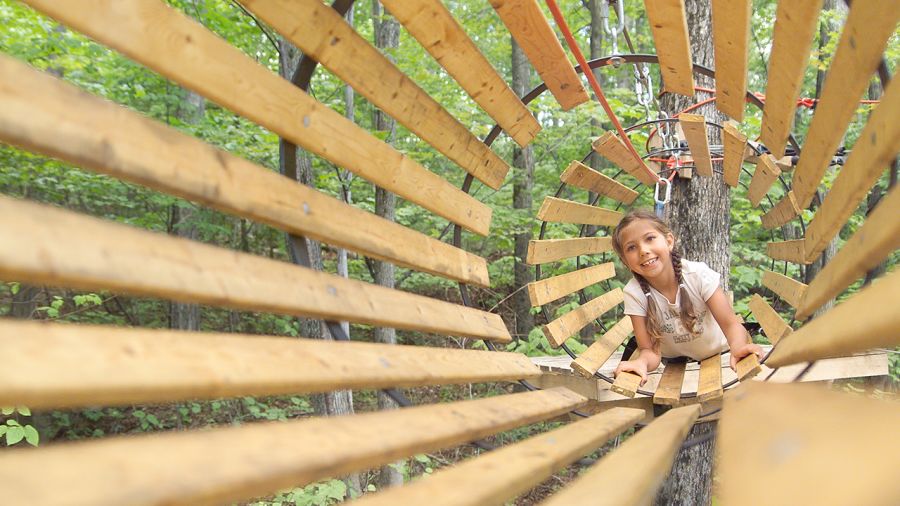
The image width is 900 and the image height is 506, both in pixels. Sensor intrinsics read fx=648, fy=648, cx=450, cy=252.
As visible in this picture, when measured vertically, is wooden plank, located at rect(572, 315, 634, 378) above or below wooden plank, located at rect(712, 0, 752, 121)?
below

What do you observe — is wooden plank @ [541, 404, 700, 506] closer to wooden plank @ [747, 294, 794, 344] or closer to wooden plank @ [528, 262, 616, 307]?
wooden plank @ [528, 262, 616, 307]

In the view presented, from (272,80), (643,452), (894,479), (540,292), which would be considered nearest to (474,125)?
(540,292)

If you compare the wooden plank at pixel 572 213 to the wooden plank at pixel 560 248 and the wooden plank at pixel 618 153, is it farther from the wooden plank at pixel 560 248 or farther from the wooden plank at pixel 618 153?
the wooden plank at pixel 618 153

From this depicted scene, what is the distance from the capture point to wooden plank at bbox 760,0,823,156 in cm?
149

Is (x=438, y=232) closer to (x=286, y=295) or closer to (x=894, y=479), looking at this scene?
(x=286, y=295)

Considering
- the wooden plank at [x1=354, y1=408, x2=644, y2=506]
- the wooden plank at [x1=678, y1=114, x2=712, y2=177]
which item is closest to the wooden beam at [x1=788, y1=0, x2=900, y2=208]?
the wooden plank at [x1=678, y1=114, x2=712, y2=177]

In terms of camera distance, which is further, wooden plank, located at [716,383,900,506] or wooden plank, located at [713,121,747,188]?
wooden plank, located at [713,121,747,188]

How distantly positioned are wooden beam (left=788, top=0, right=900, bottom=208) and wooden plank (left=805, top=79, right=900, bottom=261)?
10cm

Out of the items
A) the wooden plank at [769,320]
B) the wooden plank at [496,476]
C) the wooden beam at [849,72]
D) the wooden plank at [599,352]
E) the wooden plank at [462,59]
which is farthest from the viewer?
the wooden plank at [769,320]

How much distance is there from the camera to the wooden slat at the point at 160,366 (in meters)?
0.66

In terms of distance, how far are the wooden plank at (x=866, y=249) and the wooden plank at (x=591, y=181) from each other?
1.97 metres

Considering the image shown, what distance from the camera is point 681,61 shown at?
7.54ft

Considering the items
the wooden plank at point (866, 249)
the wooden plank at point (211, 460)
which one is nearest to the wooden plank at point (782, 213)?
the wooden plank at point (866, 249)

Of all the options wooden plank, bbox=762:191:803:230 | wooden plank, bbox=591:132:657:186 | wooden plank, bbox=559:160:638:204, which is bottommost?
wooden plank, bbox=762:191:803:230
